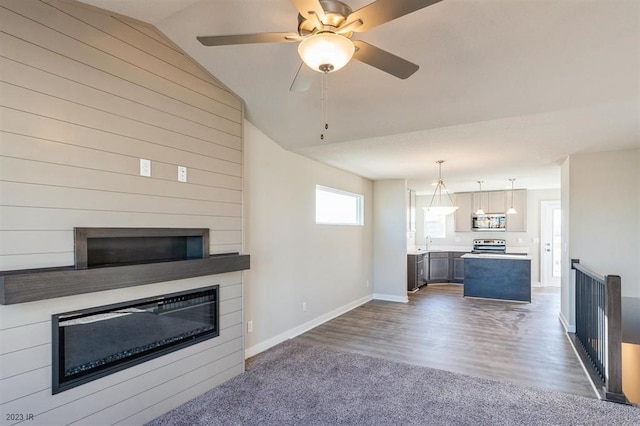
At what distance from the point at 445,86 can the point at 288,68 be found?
1343 millimetres

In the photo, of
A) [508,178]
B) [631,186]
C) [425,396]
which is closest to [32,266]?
[425,396]

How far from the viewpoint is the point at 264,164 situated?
4074 millimetres

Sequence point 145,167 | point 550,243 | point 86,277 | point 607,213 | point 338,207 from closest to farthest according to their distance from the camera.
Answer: point 86,277 → point 145,167 → point 607,213 → point 338,207 → point 550,243

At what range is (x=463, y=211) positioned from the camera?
9.06m

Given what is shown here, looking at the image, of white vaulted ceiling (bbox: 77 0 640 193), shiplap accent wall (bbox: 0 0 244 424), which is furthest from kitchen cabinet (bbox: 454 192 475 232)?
shiplap accent wall (bbox: 0 0 244 424)

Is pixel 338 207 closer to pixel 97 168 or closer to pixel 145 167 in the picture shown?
pixel 145 167

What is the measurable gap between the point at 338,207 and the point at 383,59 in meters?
4.15

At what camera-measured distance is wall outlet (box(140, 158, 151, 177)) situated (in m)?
2.56

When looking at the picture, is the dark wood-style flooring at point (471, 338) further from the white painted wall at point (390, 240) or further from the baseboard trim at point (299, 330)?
the white painted wall at point (390, 240)

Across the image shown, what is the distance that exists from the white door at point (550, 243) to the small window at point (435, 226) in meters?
2.31

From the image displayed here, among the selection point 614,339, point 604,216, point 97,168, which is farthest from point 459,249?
point 97,168

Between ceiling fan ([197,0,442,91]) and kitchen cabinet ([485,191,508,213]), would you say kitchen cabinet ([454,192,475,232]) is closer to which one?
kitchen cabinet ([485,191,508,213])

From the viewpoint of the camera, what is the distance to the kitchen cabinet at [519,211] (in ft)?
27.2

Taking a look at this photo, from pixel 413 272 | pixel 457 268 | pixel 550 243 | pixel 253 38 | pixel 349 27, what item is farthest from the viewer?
pixel 457 268
